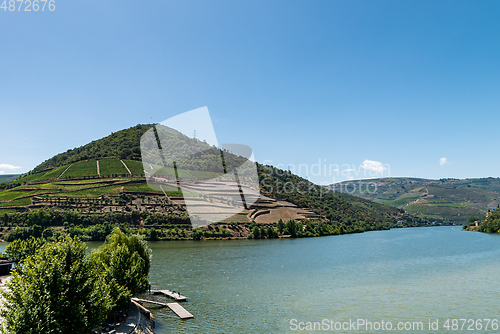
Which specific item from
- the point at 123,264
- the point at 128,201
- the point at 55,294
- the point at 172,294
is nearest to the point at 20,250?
the point at 172,294

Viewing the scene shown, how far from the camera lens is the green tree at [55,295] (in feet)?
46.4

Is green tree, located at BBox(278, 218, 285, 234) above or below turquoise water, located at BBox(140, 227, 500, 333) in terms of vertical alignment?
below

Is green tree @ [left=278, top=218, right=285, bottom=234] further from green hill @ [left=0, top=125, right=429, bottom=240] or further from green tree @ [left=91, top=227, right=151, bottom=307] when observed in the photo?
green tree @ [left=91, top=227, right=151, bottom=307]

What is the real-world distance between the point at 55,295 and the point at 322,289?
2943 cm

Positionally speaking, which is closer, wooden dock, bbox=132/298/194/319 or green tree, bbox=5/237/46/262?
wooden dock, bbox=132/298/194/319

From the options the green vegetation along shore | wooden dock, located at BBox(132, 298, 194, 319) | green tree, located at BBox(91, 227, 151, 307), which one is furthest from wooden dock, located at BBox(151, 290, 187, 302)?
the green vegetation along shore

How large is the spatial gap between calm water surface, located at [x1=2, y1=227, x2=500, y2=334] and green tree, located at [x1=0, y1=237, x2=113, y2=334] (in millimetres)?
9596

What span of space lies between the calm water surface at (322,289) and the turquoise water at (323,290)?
0.09 metres

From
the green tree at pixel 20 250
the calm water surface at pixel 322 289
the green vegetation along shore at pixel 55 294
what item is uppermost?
the green vegetation along shore at pixel 55 294

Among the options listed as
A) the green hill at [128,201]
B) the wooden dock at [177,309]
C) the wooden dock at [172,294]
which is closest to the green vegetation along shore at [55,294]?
the wooden dock at [177,309]

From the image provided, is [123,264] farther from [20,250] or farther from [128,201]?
[128,201]

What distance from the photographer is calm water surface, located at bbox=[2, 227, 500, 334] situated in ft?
87.9

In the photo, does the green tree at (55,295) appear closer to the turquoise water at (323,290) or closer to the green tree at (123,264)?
the green tree at (123,264)

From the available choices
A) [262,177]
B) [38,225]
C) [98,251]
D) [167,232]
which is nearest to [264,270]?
[98,251]
